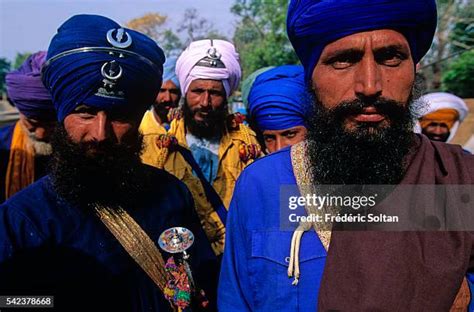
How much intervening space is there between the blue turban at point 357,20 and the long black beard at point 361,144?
0.20m

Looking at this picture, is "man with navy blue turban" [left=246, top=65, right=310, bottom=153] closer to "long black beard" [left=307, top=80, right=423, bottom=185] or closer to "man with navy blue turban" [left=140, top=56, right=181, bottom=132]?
"long black beard" [left=307, top=80, right=423, bottom=185]

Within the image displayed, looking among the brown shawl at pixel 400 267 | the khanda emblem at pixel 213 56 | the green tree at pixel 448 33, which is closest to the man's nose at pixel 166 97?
the khanda emblem at pixel 213 56

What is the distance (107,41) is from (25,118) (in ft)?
5.60

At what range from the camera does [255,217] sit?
180 centimetres

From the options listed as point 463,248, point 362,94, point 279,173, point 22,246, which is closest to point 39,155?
point 22,246

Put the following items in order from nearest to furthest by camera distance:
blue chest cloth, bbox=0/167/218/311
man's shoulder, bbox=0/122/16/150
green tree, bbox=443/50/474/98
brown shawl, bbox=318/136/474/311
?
brown shawl, bbox=318/136/474/311 → blue chest cloth, bbox=0/167/218/311 → man's shoulder, bbox=0/122/16/150 → green tree, bbox=443/50/474/98

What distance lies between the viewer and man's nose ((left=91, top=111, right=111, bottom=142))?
2.25 metres

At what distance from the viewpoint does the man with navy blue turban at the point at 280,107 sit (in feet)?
10.9

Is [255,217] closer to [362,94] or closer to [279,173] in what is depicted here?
[279,173]

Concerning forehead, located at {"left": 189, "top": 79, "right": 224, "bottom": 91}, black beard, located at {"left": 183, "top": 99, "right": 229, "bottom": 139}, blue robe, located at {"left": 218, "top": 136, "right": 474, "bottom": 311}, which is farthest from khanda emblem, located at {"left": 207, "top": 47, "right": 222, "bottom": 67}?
blue robe, located at {"left": 218, "top": 136, "right": 474, "bottom": 311}

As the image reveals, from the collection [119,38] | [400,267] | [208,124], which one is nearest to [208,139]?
[208,124]

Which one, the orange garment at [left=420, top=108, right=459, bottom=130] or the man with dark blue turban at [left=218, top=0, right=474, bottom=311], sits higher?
the orange garment at [left=420, top=108, right=459, bottom=130]

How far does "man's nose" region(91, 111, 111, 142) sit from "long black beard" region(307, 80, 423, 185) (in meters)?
0.89

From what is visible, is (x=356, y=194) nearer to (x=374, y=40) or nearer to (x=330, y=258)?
(x=330, y=258)
